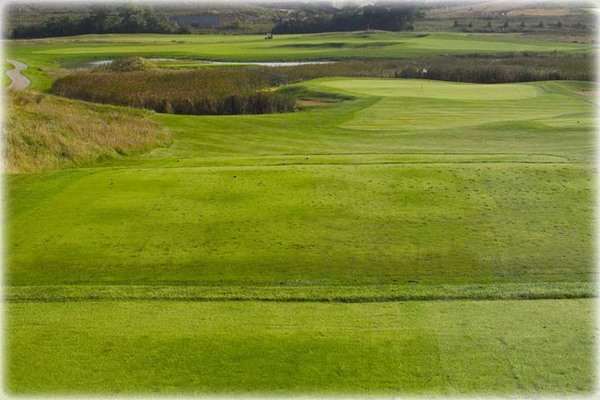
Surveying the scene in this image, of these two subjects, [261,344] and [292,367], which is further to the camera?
[261,344]

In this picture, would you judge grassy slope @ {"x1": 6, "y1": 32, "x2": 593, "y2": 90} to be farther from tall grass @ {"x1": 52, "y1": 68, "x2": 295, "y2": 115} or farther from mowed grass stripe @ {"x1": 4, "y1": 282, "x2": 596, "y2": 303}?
mowed grass stripe @ {"x1": 4, "y1": 282, "x2": 596, "y2": 303}

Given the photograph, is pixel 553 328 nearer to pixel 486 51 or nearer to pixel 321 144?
pixel 321 144

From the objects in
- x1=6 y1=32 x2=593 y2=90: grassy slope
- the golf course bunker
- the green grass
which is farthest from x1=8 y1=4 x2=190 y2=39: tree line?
the green grass

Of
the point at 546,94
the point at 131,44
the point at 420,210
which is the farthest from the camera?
the point at 131,44

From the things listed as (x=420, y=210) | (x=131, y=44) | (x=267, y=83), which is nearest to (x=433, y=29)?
(x=131, y=44)

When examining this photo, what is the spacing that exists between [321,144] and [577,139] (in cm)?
907

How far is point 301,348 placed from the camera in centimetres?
763

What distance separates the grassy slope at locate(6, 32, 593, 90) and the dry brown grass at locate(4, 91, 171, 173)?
33310 millimetres

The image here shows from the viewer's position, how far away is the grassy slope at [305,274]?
7.19 m

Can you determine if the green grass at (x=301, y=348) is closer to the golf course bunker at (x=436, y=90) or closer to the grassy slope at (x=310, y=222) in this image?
the grassy slope at (x=310, y=222)

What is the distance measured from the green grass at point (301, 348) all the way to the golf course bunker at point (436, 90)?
28.1m

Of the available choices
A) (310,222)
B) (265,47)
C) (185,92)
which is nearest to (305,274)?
(310,222)

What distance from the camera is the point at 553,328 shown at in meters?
8.10

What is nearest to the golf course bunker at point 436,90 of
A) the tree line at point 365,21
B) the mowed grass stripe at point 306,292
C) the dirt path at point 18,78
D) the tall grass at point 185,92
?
the tall grass at point 185,92
